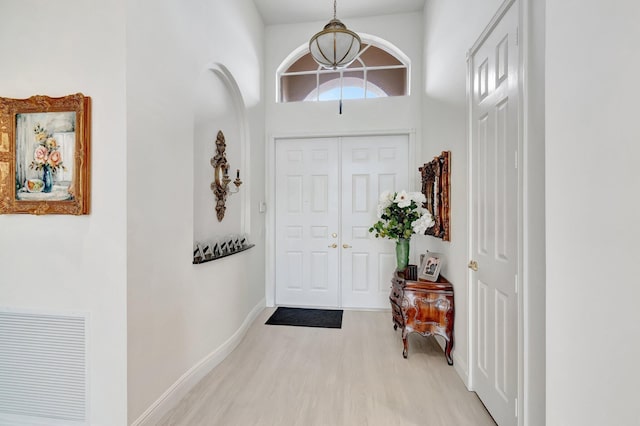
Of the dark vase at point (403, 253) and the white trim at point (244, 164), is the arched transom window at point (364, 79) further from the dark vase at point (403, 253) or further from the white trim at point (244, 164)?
the dark vase at point (403, 253)

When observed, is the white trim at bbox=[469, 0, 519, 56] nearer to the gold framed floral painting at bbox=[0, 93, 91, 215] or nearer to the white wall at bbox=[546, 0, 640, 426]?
the white wall at bbox=[546, 0, 640, 426]

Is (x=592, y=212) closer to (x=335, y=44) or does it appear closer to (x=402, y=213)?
(x=402, y=213)

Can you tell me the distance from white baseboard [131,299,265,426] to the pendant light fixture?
2747 millimetres

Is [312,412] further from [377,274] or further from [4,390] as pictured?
[377,274]

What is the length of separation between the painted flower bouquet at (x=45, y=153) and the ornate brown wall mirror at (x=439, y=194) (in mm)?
2735

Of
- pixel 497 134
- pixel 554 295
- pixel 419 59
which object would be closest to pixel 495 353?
pixel 554 295

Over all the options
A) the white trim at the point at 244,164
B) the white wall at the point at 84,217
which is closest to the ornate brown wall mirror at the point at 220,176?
the white trim at the point at 244,164

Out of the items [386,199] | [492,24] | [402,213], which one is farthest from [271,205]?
[492,24]

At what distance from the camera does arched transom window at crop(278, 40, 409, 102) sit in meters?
3.98

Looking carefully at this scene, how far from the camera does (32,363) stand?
5.70 feet

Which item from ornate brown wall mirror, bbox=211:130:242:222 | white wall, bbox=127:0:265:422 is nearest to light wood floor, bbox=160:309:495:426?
white wall, bbox=127:0:265:422

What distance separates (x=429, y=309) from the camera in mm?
2580

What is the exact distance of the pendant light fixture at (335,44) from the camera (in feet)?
8.46

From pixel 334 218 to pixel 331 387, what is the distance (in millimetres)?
2155
